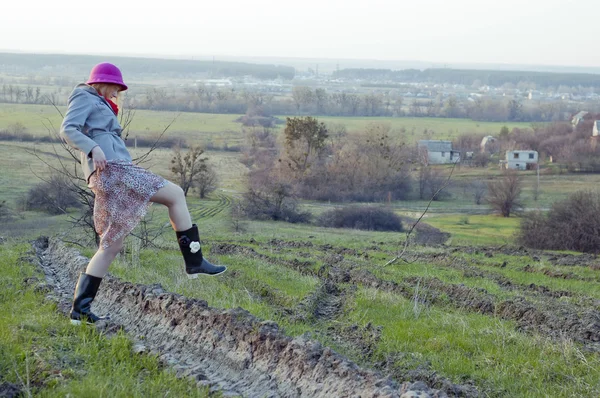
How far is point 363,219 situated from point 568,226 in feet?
59.9

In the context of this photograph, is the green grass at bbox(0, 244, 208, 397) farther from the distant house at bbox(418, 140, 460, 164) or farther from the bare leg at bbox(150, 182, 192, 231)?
the distant house at bbox(418, 140, 460, 164)

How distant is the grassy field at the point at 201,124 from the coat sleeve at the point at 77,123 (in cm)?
5259

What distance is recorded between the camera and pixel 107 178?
576 cm

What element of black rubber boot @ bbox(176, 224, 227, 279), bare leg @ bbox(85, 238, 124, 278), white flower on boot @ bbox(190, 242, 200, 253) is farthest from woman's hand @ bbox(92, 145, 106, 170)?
white flower on boot @ bbox(190, 242, 200, 253)

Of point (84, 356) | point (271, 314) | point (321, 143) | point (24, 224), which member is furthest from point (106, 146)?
point (321, 143)

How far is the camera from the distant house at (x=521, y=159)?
3285 inches

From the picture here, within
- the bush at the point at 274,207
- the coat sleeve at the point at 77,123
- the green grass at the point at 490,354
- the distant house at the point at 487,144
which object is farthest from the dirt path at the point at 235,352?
the distant house at the point at 487,144

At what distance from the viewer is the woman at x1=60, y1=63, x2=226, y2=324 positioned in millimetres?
5660

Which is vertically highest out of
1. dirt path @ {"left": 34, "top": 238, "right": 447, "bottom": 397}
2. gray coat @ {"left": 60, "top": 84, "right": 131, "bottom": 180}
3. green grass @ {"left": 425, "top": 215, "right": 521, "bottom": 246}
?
gray coat @ {"left": 60, "top": 84, "right": 131, "bottom": 180}

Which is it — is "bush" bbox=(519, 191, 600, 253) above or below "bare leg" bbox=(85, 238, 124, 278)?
below

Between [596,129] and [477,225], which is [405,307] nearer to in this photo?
[477,225]

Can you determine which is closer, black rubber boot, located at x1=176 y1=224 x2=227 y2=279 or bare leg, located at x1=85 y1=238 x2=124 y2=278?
bare leg, located at x1=85 y1=238 x2=124 y2=278

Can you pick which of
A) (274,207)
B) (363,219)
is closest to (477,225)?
(363,219)

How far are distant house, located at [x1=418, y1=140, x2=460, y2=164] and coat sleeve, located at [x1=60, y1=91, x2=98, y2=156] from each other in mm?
79207
